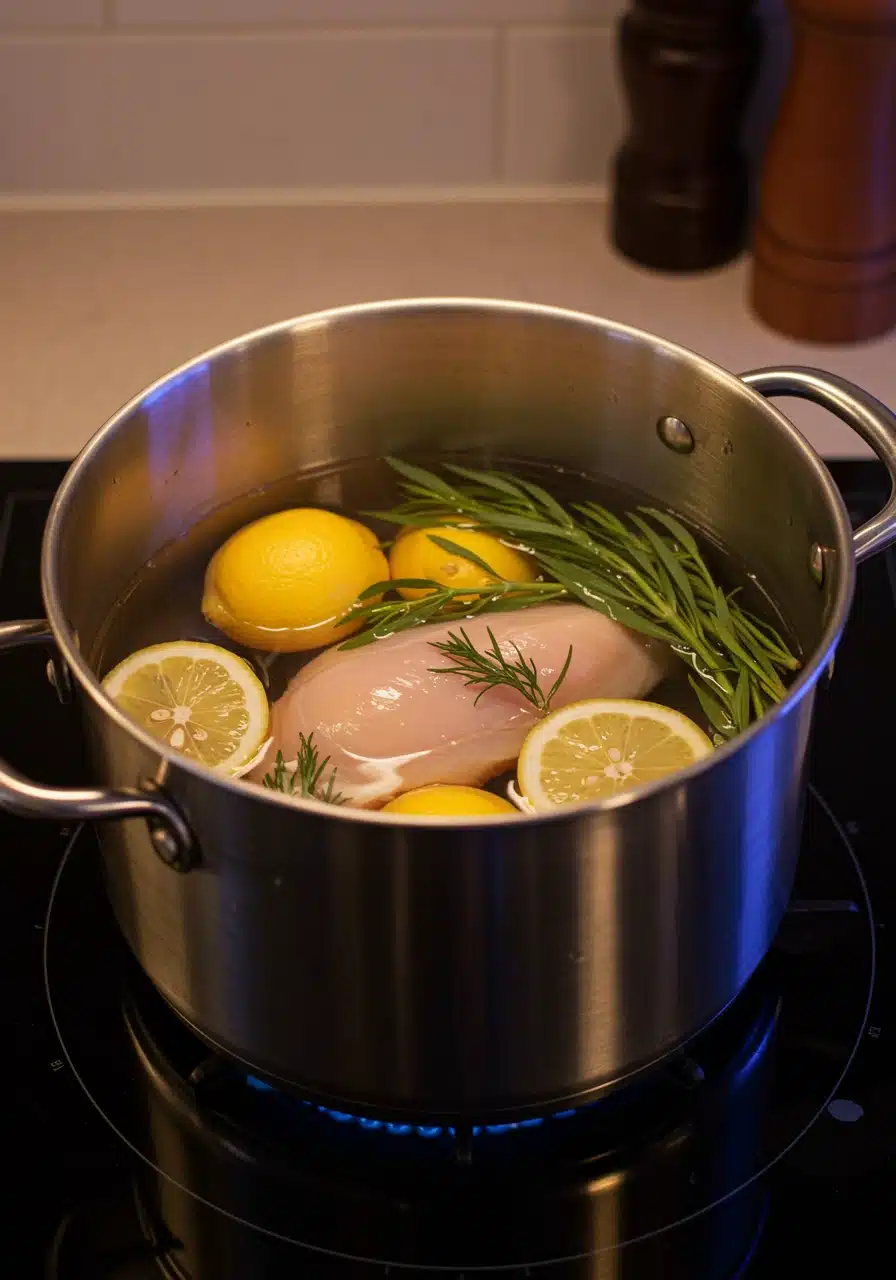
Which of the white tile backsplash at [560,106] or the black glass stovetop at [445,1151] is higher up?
the white tile backsplash at [560,106]

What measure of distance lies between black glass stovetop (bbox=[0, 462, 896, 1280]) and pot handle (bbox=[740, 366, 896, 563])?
0.33ft

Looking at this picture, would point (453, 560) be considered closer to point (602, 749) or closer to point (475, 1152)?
point (602, 749)

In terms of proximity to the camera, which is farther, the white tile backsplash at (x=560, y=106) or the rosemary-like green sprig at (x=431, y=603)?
the white tile backsplash at (x=560, y=106)

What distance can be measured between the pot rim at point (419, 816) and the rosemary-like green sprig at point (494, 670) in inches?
7.3

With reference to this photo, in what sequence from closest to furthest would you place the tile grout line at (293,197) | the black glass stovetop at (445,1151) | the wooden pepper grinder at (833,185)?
the black glass stovetop at (445,1151)
the wooden pepper grinder at (833,185)
the tile grout line at (293,197)

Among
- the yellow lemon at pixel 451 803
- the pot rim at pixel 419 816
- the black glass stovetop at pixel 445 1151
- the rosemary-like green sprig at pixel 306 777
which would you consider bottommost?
the black glass stovetop at pixel 445 1151

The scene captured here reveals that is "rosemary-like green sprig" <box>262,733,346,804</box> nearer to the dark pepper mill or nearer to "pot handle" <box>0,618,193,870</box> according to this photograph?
"pot handle" <box>0,618,193,870</box>

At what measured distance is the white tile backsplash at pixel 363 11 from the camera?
133 centimetres

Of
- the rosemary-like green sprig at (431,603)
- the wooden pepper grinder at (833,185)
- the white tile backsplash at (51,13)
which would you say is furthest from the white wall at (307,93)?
the rosemary-like green sprig at (431,603)

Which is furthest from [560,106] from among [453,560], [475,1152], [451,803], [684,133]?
[475,1152]

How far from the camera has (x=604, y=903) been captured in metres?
0.66

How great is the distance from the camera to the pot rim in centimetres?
61

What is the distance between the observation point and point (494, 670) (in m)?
0.92

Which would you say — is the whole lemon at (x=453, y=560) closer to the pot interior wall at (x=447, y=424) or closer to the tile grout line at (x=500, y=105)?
the pot interior wall at (x=447, y=424)
